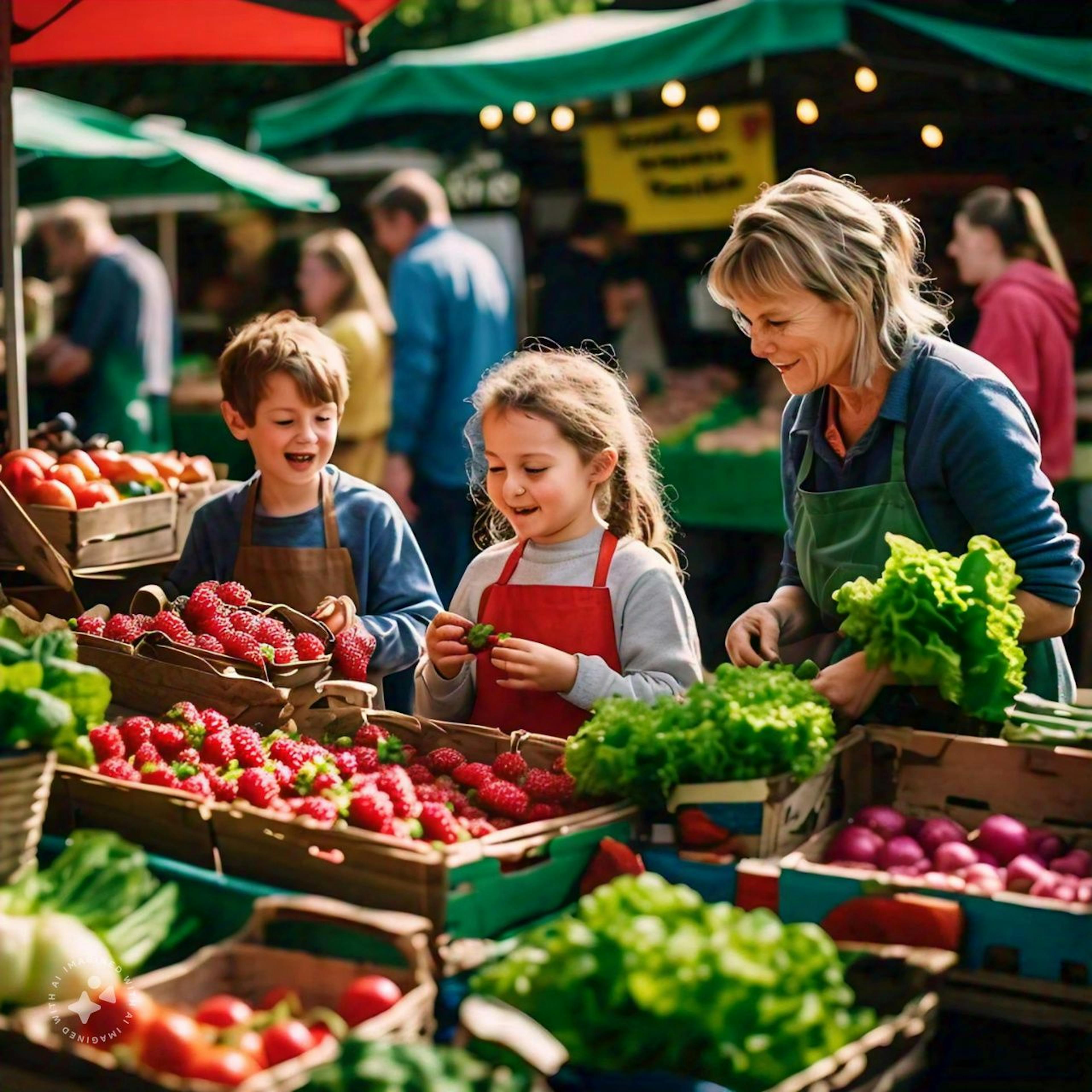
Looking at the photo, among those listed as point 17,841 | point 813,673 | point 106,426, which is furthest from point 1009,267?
point 17,841

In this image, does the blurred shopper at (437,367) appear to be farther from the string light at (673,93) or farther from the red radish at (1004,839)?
the red radish at (1004,839)

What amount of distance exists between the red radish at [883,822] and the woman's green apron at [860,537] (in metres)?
0.56

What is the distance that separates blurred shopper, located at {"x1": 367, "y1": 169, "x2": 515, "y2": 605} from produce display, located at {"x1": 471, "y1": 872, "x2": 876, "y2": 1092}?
5420 millimetres

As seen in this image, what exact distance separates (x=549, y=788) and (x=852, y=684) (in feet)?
2.11

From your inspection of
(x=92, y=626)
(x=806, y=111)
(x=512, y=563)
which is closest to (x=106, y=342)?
(x=806, y=111)

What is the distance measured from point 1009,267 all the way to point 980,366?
407 centimetres

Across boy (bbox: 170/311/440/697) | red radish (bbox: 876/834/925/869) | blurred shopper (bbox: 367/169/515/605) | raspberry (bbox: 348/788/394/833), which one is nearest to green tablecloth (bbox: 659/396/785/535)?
blurred shopper (bbox: 367/169/515/605)

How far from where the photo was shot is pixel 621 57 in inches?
302

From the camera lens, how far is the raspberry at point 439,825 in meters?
2.68

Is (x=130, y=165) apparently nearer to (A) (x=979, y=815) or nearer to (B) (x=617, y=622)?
(B) (x=617, y=622)

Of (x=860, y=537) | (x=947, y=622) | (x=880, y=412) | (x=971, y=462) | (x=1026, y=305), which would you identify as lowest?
(x=947, y=622)

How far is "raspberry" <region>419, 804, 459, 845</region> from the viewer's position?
2678mm

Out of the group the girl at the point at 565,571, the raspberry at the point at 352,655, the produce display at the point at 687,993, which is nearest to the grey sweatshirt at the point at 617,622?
the girl at the point at 565,571

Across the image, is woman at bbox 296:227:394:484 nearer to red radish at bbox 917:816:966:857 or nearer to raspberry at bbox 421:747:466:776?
raspberry at bbox 421:747:466:776
